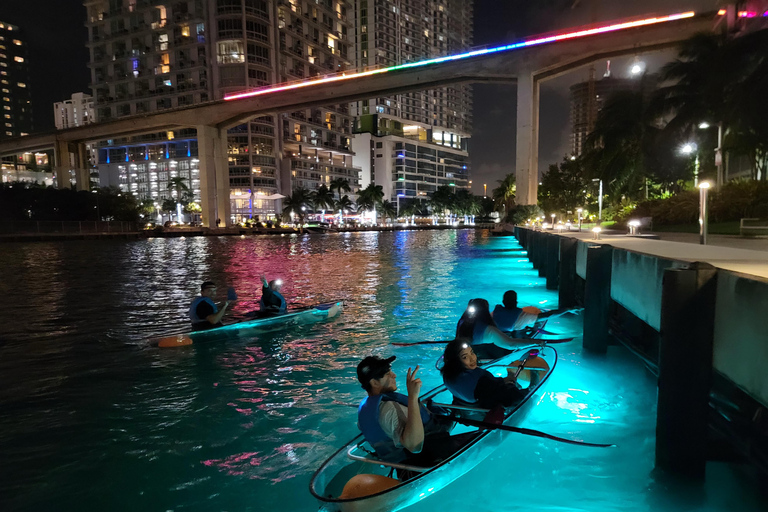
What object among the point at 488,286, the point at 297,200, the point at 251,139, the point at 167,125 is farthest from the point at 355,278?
the point at 251,139

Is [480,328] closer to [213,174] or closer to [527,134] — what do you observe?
[527,134]

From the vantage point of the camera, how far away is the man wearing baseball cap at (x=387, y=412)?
4.57m

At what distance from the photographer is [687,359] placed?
16.7ft

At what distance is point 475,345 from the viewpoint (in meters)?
8.66

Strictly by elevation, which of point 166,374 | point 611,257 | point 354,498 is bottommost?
point 166,374

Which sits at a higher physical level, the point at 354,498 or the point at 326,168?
the point at 326,168

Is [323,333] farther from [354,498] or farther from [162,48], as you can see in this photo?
[162,48]

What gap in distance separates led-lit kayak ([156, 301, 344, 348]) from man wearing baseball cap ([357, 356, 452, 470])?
28.7 feet

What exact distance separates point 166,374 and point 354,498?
737 centimetres

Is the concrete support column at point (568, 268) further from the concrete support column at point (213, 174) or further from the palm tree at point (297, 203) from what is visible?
the palm tree at point (297, 203)

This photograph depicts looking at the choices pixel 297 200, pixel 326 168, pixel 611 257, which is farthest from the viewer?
pixel 326 168

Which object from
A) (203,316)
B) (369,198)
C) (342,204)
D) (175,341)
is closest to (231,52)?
(342,204)

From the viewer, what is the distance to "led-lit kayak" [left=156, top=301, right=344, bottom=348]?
12123mm

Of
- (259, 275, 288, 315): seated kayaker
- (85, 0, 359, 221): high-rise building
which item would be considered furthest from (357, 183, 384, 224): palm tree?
(259, 275, 288, 315): seated kayaker
